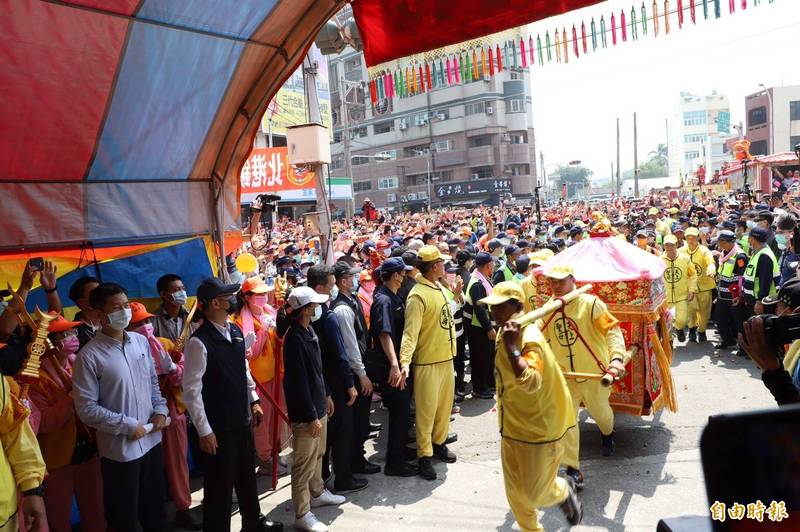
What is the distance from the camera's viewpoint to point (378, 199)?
201 ft

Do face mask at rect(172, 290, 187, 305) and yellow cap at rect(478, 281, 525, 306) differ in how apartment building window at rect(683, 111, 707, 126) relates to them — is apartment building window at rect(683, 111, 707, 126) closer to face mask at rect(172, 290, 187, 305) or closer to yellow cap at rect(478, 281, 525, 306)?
yellow cap at rect(478, 281, 525, 306)

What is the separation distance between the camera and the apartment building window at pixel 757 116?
4874 centimetres

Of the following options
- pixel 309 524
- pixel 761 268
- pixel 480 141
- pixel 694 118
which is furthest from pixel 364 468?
pixel 694 118

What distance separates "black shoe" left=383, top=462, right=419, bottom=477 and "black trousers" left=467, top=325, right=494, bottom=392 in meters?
2.43

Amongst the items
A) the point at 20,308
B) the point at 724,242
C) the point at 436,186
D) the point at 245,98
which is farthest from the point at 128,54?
the point at 436,186

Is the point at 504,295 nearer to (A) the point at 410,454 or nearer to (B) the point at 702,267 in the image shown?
(A) the point at 410,454

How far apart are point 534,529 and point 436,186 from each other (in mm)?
53221

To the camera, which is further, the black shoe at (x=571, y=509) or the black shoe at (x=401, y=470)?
the black shoe at (x=401, y=470)

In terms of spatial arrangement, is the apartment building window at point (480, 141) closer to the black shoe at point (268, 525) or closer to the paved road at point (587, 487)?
the paved road at point (587, 487)

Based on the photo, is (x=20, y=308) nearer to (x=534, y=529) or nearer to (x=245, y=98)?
(x=245, y=98)

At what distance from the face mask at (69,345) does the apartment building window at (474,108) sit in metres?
54.2

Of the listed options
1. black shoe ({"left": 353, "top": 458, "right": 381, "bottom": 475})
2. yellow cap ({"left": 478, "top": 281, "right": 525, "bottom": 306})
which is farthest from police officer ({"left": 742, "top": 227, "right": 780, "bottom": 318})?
black shoe ({"left": 353, "top": 458, "right": 381, "bottom": 475})

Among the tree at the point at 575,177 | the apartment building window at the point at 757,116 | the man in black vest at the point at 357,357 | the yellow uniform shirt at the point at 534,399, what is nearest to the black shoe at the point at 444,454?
the man in black vest at the point at 357,357

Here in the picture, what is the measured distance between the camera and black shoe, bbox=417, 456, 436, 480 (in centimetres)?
502
